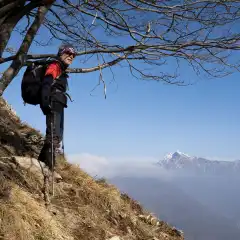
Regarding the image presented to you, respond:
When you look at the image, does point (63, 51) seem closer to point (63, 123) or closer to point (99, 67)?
point (99, 67)

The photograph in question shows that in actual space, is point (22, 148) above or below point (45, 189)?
above

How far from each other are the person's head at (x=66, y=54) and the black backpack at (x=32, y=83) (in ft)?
1.23

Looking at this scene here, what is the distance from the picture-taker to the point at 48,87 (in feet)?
22.9

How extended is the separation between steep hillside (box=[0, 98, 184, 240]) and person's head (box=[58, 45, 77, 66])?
1951 mm

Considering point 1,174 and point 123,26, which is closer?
point 1,174

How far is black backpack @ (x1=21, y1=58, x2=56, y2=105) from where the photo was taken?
704cm

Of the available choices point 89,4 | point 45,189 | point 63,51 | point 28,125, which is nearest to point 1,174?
point 45,189

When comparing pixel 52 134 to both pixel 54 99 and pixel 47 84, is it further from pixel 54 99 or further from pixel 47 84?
pixel 47 84

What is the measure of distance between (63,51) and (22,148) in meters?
2.67

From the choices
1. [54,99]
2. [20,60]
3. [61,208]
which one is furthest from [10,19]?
[61,208]

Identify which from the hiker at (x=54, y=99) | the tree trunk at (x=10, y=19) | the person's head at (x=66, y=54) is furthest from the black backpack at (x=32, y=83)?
the tree trunk at (x=10, y=19)

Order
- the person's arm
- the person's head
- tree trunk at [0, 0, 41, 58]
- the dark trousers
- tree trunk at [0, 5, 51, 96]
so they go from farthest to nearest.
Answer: the dark trousers
the person's head
the person's arm
tree trunk at [0, 0, 41, 58]
tree trunk at [0, 5, 51, 96]

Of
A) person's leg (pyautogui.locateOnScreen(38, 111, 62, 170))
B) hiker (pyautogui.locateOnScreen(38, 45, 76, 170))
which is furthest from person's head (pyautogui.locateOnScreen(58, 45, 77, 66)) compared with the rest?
person's leg (pyautogui.locateOnScreen(38, 111, 62, 170))

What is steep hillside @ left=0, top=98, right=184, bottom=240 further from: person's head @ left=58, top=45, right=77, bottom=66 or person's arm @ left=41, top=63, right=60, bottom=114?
person's head @ left=58, top=45, right=77, bottom=66
